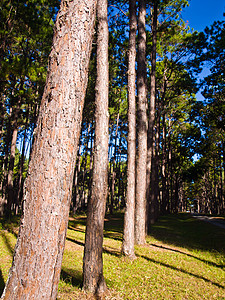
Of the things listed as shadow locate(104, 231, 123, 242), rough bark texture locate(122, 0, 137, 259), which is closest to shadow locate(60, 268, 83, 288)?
rough bark texture locate(122, 0, 137, 259)

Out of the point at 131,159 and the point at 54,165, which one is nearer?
the point at 54,165

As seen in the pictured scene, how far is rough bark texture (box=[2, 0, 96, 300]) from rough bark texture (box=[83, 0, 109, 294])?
271 cm

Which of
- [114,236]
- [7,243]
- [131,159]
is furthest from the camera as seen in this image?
[114,236]

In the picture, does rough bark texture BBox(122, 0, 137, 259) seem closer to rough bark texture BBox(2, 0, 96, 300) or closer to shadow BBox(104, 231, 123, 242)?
shadow BBox(104, 231, 123, 242)

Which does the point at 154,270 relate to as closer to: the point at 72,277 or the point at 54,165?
the point at 72,277

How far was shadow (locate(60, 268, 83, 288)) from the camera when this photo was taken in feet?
15.2

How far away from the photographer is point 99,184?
4801mm

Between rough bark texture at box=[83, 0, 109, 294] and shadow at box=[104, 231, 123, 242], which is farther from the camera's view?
shadow at box=[104, 231, 123, 242]

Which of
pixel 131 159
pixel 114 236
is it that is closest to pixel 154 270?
pixel 131 159

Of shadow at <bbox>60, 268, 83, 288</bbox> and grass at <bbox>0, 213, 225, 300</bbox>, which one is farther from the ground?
shadow at <bbox>60, 268, 83, 288</bbox>

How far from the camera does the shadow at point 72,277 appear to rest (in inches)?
182

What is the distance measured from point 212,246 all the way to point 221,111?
10.6m

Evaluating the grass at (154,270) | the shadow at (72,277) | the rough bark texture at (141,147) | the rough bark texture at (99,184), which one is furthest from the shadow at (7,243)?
the rough bark texture at (141,147)

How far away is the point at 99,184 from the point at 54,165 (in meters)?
2.95
